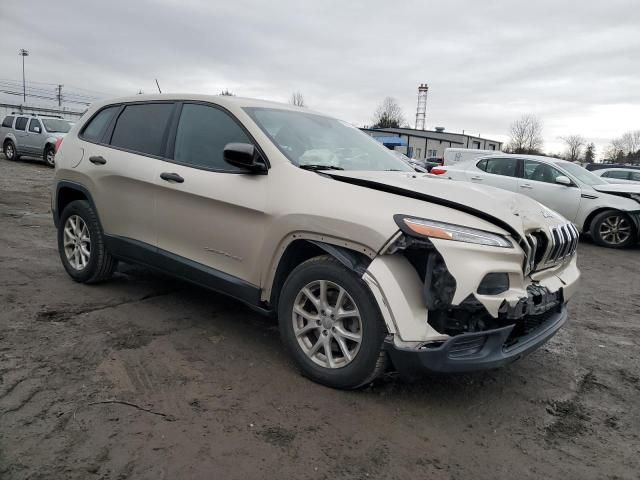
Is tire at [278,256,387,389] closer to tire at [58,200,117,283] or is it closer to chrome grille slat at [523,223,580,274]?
chrome grille slat at [523,223,580,274]

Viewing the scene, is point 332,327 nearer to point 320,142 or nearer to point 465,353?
point 465,353

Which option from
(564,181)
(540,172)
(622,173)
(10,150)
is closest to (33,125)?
(10,150)

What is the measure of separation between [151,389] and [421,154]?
67662 mm

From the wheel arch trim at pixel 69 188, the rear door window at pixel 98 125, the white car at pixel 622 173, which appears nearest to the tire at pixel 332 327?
the wheel arch trim at pixel 69 188

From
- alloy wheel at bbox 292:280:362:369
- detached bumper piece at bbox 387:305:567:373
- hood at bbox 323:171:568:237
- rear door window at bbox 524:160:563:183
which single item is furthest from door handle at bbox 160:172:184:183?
rear door window at bbox 524:160:563:183

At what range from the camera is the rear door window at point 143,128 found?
13.6 feet

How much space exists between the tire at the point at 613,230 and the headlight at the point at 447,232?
799 centimetres

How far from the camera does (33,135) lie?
18469 millimetres

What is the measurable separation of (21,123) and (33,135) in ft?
3.56

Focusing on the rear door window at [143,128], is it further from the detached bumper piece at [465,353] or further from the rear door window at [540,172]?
the rear door window at [540,172]

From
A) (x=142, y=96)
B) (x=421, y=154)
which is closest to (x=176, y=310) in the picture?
(x=142, y=96)

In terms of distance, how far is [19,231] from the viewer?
23.5 ft

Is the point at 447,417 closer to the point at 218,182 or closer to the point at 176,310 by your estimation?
the point at 218,182

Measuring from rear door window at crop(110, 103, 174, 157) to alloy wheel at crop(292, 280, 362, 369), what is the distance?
6.13 ft
